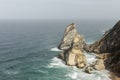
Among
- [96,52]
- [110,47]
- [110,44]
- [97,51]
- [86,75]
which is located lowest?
[86,75]

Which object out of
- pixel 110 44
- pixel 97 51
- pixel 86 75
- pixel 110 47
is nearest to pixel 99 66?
pixel 86 75

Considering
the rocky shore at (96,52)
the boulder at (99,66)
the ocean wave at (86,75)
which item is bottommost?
the ocean wave at (86,75)

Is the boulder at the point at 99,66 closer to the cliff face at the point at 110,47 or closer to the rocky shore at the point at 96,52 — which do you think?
the rocky shore at the point at 96,52

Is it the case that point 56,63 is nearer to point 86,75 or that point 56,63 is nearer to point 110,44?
point 86,75

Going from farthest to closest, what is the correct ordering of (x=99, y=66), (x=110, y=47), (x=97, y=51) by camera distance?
(x=97, y=51)
(x=110, y=47)
(x=99, y=66)

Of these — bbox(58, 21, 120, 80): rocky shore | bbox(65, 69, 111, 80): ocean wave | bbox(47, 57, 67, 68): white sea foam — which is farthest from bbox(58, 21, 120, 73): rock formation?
bbox(65, 69, 111, 80): ocean wave

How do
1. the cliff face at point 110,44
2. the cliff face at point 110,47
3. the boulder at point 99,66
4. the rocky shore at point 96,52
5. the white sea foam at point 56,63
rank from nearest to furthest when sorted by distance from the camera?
the boulder at point 99,66 < the rocky shore at point 96,52 < the cliff face at point 110,47 < the white sea foam at point 56,63 < the cliff face at point 110,44

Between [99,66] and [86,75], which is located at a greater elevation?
[99,66]

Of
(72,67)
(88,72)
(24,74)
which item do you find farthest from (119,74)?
(24,74)

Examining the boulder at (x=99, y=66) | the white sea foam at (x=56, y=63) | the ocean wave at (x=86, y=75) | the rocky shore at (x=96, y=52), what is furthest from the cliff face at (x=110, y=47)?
the white sea foam at (x=56, y=63)
